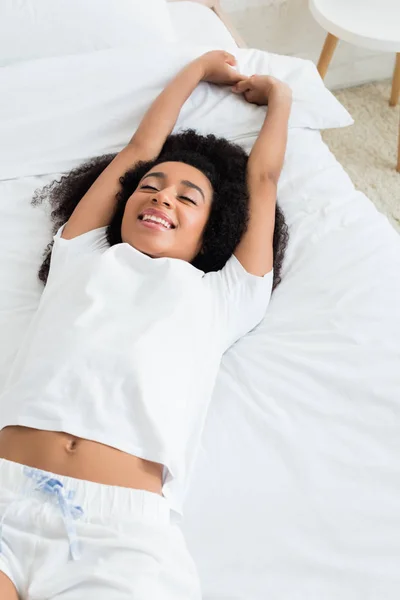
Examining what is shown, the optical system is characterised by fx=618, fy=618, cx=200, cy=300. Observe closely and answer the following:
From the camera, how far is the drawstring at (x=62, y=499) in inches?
31.8

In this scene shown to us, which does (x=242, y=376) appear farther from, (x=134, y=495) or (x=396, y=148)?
(x=396, y=148)

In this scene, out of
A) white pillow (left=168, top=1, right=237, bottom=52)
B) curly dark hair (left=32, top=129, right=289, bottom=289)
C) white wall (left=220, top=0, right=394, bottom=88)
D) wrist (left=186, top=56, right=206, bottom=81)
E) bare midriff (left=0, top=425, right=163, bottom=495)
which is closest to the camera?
bare midriff (left=0, top=425, right=163, bottom=495)

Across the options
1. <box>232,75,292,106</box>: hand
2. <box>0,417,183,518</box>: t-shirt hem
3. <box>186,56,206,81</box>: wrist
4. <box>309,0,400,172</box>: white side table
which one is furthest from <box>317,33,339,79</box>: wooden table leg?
<box>0,417,183,518</box>: t-shirt hem

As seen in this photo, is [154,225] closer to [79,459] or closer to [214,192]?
[214,192]

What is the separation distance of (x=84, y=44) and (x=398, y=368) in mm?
1107

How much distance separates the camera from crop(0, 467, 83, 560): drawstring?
0.81 metres

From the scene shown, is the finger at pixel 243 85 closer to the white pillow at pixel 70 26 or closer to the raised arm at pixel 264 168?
the raised arm at pixel 264 168

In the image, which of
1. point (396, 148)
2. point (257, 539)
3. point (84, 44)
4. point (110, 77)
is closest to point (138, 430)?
point (257, 539)

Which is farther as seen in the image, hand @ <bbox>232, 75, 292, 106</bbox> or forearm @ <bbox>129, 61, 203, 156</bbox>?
hand @ <bbox>232, 75, 292, 106</bbox>

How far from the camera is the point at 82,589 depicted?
771mm

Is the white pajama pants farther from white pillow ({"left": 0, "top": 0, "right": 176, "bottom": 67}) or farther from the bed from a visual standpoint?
white pillow ({"left": 0, "top": 0, "right": 176, "bottom": 67})

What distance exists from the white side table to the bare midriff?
1.45 metres

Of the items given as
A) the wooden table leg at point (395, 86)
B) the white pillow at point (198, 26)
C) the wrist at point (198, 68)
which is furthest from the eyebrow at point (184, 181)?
the wooden table leg at point (395, 86)

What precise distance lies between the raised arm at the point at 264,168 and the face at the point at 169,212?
10 centimetres
